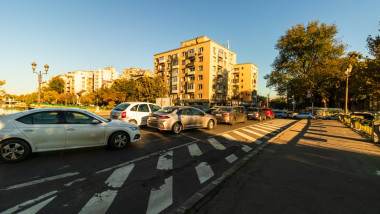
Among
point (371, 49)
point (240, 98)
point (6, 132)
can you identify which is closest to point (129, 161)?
point (6, 132)

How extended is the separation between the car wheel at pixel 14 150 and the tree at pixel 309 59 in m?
34.3

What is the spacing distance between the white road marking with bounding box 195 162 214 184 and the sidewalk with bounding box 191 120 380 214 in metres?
0.48

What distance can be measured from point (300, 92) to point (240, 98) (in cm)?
3801

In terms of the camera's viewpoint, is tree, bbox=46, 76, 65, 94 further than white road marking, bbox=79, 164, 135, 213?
Yes

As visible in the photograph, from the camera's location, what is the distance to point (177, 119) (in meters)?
9.53

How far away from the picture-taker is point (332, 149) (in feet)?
22.3

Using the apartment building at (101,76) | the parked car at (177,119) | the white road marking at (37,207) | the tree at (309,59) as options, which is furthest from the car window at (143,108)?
the apartment building at (101,76)

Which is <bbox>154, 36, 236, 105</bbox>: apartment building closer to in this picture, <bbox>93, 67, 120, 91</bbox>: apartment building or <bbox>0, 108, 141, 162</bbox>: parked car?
<bbox>0, 108, 141, 162</bbox>: parked car

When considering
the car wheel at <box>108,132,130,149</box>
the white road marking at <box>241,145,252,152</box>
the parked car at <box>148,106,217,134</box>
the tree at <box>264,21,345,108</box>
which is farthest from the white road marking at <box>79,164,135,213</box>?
the tree at <box>264,21,345,108</box>

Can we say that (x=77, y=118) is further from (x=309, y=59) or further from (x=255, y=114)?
(x=309, y=59)

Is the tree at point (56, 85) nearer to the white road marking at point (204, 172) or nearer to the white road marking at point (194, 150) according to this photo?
the white road marking at point (194, 150)

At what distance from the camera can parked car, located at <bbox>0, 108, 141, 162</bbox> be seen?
183 inches

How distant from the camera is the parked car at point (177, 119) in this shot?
9141 millimetres

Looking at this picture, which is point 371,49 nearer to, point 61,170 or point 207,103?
point 61,170
